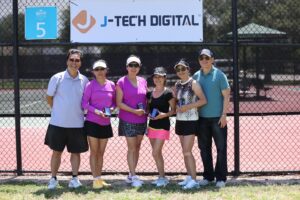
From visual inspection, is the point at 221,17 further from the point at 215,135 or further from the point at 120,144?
the point at 215,135

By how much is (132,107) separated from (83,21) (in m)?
1.65

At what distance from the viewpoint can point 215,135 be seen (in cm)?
640

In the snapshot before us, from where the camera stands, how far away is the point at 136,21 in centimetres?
709

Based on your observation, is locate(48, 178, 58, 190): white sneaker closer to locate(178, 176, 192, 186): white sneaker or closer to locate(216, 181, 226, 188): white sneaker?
locate(178, 176, 192, 186): white sneaker

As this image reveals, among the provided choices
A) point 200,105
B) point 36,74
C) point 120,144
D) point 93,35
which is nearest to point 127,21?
point 93,35

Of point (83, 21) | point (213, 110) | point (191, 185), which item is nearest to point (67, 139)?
point (191, 185)

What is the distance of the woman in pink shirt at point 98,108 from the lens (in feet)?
20.4

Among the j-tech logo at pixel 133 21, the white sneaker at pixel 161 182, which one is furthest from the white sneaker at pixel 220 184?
the j-tech logo at pixel 133 21

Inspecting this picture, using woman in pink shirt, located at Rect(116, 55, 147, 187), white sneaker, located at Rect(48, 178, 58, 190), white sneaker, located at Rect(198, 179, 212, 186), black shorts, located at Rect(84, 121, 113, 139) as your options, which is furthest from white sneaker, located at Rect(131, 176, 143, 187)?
white sneaker, located at Rect(48, 178, 58, 190)

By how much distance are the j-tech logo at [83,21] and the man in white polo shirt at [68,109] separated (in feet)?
3.00

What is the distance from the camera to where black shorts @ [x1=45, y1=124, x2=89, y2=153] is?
6.30 meters

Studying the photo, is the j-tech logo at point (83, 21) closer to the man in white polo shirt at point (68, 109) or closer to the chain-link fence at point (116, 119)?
the chain-link fence at point (116, 119)

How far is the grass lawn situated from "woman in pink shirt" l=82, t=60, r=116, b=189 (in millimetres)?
358

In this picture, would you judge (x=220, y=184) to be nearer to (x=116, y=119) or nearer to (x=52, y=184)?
(x=52, y=184)
